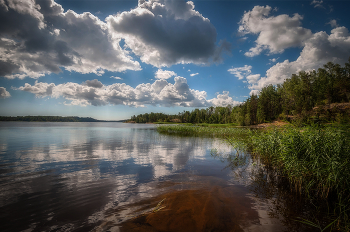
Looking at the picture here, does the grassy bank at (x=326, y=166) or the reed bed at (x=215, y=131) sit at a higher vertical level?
the grassy bank at (x=326, y=166)

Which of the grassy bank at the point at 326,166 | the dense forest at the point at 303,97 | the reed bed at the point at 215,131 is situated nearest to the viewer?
the grassy bank at the point at 326,166

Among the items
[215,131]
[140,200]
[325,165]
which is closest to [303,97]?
[215,131]

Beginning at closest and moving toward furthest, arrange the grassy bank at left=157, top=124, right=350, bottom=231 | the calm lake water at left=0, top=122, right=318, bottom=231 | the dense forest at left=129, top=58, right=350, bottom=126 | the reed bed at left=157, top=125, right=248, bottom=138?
the calm lake water at left=0, top=122, right=318, bottom=231
the grassy bank at left=157, top=124, right=350, bottom=231
the reed bed at left=157, top=125, right=248, bottom=138
the dense forest at left=129, top=58, right=350, bottom=126

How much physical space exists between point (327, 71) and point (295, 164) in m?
113

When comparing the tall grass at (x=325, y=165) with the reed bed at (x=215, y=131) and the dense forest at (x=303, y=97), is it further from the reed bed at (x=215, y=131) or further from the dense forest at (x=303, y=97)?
the dense forest at (x=303, y=97)

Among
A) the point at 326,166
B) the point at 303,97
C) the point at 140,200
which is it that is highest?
the point at 303,97

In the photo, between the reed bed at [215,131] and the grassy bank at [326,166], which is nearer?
the grassy bank at [326,166]

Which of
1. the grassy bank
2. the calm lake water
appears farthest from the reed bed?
the grassy bank

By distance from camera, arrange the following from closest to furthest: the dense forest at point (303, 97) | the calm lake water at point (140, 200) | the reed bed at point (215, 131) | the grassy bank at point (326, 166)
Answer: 1. the calm lake water at point (140, 200)
2. the grassy bank at point (326, 166)
3. the reed bed at point (215, 131)
4. the dense forest at point (303, 97)

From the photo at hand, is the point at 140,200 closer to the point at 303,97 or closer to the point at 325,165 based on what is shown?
the point at 325,165

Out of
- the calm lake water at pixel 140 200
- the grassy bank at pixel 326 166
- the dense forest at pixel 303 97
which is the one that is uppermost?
the dense forest at pixel 303 97

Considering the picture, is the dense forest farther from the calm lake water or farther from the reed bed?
the calm lake water

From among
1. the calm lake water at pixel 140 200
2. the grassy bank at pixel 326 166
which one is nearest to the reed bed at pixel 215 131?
the calm lake water at pixel 140 200

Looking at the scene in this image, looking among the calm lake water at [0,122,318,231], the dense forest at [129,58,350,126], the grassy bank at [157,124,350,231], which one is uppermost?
the dense forest at [129,58,350,126]
